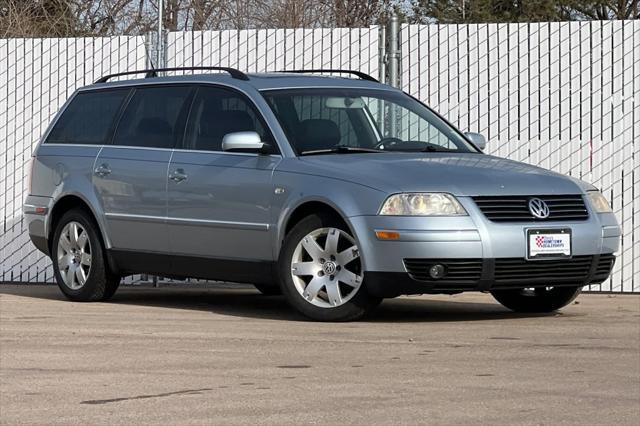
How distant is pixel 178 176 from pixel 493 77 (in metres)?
3.77

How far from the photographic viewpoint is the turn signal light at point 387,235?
10.3 metres

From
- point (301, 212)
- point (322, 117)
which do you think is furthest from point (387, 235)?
point (322, 117)

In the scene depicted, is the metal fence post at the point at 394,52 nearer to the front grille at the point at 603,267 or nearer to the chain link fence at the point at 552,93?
the chain link fence at the point at 552,93

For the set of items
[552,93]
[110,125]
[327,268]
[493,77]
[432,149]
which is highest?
[493,77]

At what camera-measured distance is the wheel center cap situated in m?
10.6

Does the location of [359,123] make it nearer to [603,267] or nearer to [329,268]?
[329,268]

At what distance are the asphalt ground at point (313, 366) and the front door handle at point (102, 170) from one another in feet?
3.21

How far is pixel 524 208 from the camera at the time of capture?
10.5 metres

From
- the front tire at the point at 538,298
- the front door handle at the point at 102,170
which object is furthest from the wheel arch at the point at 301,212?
the front door handle at the point at 102,170

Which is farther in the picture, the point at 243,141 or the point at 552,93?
the point at 552,93

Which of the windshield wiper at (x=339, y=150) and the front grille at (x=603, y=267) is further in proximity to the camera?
the windshield wiper at (x=339, y=150)

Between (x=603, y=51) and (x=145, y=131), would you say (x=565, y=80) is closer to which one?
(x=603, y=51)

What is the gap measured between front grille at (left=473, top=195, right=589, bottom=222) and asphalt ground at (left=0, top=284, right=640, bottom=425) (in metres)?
0.69

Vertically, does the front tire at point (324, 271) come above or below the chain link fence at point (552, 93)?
below
